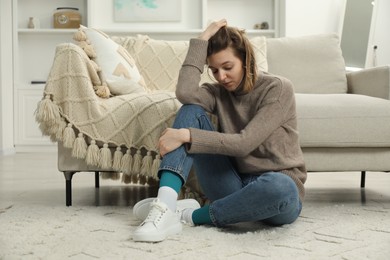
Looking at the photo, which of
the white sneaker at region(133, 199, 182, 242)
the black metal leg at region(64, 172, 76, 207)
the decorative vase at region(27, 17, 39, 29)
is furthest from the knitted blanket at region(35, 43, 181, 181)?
the decorative vase at region(27, 17, 39, 29)

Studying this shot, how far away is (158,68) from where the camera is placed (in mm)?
3055

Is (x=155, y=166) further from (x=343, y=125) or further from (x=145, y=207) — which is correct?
(x=343, y=125)

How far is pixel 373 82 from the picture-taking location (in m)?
2.81

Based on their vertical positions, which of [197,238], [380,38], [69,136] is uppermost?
[380,38]

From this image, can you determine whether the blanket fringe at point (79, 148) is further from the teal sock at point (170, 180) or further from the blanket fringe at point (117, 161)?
the teal sock at point (170, 180)

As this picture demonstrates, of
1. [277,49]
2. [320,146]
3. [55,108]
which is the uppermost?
[277,49]

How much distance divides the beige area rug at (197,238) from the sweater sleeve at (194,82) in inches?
16.9

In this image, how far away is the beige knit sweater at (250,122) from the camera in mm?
1801

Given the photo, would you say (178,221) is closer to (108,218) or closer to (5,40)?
(108,218)

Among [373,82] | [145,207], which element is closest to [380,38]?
[373,82]

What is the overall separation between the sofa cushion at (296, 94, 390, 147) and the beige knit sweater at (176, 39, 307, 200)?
0.45 m

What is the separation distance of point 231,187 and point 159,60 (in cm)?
133

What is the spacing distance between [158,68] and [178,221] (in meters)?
1.40

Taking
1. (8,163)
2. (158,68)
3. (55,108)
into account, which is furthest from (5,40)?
(55,108)
